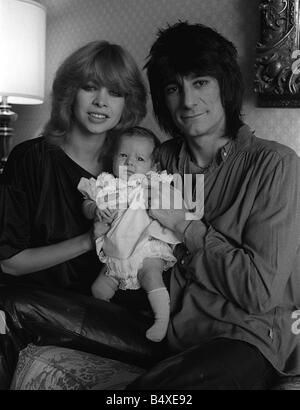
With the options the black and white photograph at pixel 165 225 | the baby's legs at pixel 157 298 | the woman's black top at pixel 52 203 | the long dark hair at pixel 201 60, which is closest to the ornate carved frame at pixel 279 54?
the black and white photograph at pixel 165 225

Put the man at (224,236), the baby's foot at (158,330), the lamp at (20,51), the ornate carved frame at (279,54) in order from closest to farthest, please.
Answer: the man at (224,236) < the baby's foot at (158,330) < the ornate carved frame at (279,54) < the lamp at (20,51)

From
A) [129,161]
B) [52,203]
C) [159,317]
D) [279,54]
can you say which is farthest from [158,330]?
[279,54]

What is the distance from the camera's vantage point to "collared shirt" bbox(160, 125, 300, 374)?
4.18ft

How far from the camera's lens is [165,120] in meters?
1.71

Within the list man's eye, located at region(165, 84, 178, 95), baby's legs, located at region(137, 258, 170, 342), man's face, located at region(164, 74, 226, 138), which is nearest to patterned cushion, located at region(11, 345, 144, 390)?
baby's legs, located at region(137, 258, 170, 342)

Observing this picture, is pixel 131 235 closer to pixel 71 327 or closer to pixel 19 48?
pixel 71 327

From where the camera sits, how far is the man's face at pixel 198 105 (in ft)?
4.83

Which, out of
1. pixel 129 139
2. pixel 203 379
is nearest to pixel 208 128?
pixel 129 139

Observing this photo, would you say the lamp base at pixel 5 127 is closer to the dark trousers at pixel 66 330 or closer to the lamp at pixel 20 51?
the lamp at pixel 20 51

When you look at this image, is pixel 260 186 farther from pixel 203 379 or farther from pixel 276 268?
pixel 203 379

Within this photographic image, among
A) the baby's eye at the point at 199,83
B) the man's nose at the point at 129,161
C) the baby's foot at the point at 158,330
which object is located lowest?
the baby's foot at the point at 158,330

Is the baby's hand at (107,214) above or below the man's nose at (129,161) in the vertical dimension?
below

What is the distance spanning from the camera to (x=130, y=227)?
58.6 inches

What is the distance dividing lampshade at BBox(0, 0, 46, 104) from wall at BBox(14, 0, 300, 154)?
0.75 feet
